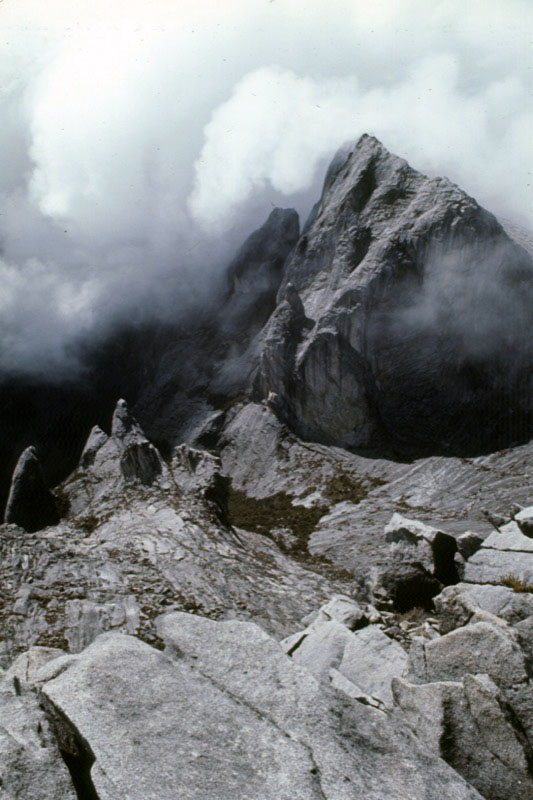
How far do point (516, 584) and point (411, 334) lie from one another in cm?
4795

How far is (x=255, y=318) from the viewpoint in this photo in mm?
77562

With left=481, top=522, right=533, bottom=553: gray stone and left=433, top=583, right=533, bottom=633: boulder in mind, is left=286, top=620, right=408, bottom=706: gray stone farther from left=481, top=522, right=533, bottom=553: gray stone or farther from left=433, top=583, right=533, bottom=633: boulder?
left=481, top=522, right=533, bottom=553: gray stone

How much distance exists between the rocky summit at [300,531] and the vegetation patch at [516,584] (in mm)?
105

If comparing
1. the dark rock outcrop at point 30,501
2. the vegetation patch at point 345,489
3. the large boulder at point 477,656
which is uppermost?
the dark rock outcrop at point 30,501

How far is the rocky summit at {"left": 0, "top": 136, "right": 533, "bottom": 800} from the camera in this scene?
21.8 ft

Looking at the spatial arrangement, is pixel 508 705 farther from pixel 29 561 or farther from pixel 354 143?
pixel 354 143

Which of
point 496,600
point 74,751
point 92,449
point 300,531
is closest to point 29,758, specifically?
point 74,751

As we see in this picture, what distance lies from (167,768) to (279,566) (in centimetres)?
1744

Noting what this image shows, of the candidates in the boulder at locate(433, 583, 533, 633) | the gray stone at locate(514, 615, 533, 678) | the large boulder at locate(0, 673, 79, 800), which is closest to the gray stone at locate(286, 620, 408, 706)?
the boulder at locate(433, 583, 533, 633)

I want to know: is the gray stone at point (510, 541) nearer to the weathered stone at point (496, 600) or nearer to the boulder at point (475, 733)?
the weathered stone at point (496, 600)

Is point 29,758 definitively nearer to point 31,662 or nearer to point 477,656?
point 31,662

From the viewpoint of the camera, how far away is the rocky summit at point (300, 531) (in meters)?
6.64

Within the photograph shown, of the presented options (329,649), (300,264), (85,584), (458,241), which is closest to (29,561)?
(85,584)

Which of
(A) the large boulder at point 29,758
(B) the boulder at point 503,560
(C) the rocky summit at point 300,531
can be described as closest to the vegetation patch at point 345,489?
(C) the rocky summit at point 300,531
